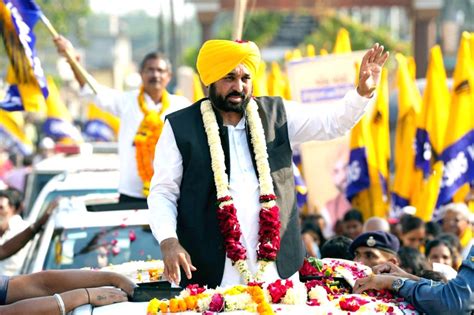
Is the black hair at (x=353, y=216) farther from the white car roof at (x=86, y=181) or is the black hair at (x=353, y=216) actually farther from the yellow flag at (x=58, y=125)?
the yellow flag at (x=58, y=125)

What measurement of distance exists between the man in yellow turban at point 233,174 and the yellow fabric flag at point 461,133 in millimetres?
6737

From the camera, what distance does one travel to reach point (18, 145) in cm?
1728

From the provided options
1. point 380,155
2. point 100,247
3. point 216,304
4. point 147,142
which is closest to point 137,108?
point 147,142

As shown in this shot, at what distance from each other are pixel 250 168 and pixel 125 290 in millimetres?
930

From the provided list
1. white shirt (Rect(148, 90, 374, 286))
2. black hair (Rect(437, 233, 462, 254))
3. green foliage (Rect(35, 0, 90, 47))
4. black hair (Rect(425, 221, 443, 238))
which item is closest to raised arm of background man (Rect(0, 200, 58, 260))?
white shirt (Rect(148, 90, 374, 286))

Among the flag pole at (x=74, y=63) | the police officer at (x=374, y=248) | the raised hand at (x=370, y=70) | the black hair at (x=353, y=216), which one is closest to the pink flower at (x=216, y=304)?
the raised hand at (x=370, y=70)

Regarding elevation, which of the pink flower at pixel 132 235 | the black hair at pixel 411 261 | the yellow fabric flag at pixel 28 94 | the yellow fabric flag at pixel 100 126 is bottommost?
the black hair at pixel 411 261

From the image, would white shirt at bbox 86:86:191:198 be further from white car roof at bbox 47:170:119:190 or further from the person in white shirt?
white car roof at bbox 47:170:119:190

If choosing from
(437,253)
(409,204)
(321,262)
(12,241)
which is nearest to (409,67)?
(409,204)

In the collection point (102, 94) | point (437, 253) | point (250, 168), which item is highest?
point (102, 94)

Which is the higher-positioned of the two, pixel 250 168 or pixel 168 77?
pixel 168 77

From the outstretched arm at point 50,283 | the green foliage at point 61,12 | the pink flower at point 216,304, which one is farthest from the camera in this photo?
the green foliage at point 61,12

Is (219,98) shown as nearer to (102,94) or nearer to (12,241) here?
(12,241)

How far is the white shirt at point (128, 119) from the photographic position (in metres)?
9.02
